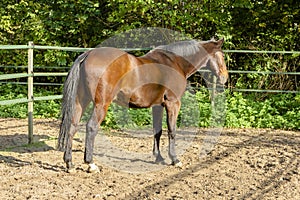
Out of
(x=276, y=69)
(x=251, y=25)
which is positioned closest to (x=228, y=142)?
(x=276, y=69)

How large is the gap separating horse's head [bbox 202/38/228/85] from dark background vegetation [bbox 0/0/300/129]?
2.54 metres

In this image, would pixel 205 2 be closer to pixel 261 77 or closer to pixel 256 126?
pixel 261 77

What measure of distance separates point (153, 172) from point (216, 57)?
1.69 m

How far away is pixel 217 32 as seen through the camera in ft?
29.2

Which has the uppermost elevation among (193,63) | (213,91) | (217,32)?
(217,32)

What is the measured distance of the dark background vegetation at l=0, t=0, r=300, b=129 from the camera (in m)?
7.98

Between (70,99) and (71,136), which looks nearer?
(70,99)

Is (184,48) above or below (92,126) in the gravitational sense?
above

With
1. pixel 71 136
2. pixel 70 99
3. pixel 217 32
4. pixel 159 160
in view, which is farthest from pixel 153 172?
pixel 217 32

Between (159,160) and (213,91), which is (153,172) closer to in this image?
(159,160)

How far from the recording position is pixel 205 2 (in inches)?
348

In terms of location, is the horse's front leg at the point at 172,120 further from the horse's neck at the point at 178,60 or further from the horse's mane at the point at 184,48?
the horse's mane at the point at 184,48

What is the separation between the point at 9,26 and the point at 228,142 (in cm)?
705

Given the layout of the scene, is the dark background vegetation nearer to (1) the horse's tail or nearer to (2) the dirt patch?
(2) the dirt patch
